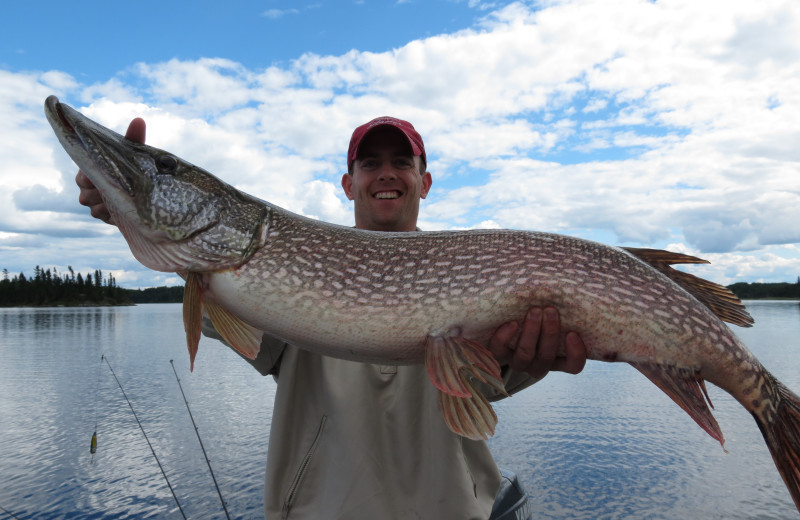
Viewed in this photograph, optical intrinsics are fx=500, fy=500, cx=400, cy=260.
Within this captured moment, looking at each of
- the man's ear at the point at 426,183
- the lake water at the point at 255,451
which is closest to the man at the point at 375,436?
the man's ear at the point at 426,183

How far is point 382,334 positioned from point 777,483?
20.7ft

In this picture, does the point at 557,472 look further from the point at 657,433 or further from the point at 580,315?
the point at 580,315

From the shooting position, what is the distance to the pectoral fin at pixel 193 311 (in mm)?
2010

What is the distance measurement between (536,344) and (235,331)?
1.28 metres

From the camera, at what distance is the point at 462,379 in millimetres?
1994

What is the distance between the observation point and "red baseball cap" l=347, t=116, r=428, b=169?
3174 mm

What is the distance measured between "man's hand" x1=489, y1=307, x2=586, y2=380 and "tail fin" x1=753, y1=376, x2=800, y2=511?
0.77m

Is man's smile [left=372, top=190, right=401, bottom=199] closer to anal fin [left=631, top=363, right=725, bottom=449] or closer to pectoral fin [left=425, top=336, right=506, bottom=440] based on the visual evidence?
pectoral fin [left=425, top=336, right=506, bottom=440]

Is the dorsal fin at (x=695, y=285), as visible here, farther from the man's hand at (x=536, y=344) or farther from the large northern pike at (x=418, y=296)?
the man's hand at (x=536, y=344)

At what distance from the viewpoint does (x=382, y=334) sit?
204 centimetres

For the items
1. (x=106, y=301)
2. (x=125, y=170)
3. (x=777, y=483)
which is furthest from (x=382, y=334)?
(x=106, y=301)

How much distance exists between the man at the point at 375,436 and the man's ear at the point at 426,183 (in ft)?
5.41

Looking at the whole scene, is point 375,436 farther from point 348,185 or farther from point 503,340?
point 348,185

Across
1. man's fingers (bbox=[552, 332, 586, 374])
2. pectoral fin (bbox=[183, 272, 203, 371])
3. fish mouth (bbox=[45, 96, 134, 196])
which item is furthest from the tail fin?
fish mouth (bbox=[45, 96, 134, 196])
